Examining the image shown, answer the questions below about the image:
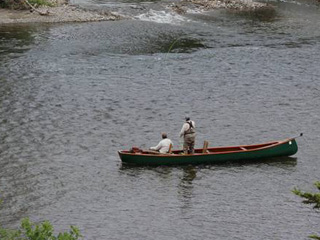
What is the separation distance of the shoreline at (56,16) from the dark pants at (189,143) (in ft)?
107

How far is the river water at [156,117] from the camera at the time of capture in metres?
23.4

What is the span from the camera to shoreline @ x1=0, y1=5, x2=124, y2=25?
5770 cm

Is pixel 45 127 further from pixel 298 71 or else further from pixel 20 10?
pixel 20 10

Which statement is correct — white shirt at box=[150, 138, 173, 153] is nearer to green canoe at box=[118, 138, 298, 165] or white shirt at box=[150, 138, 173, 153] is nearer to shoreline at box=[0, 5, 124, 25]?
green canoe at box=[118, 138, 298, 165]

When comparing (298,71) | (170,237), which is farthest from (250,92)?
(170,237)

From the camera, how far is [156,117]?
35.0 m

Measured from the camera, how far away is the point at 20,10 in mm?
60531

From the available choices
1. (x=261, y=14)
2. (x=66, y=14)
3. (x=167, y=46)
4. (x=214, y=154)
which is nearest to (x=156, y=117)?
(x=214, y=154)

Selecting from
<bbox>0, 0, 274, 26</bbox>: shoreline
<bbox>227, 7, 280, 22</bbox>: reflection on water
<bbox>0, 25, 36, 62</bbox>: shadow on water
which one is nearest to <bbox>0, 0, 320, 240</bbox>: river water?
<bbox>0, 25, 36, 62</bbox>: shadow on water

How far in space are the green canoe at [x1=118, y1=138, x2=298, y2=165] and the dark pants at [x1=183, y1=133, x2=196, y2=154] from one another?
31 cm

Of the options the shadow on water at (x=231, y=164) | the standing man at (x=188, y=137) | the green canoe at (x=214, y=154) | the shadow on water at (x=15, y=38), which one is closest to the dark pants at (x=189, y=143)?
the standing man at (x=188, y=137)

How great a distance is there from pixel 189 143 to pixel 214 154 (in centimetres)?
140

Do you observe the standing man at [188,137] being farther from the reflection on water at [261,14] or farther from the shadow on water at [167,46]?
the reflection on water at [261,14]

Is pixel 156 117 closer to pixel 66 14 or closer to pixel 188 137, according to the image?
pixel 188 137
